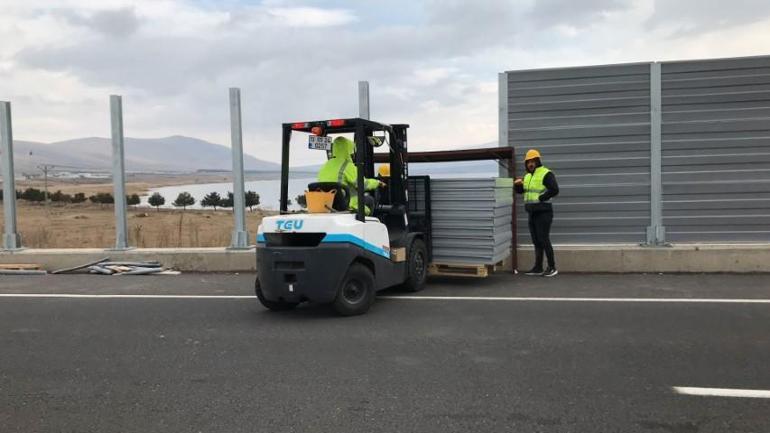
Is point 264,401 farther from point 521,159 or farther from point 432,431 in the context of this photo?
point 521,159

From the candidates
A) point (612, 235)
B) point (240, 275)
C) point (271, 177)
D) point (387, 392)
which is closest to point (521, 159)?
point (612, 235)

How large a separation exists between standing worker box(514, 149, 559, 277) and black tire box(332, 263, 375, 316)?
12.1 ft

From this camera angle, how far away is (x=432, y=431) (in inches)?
154

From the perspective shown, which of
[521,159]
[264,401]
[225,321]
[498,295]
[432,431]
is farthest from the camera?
[521,159]

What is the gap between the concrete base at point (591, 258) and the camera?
992cm

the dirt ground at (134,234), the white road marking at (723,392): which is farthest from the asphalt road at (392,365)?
the dirt ground at (134,234)

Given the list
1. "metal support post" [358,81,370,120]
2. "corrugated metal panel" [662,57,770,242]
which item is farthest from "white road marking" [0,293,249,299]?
"corrugated metal panel" [662,57,770,242]

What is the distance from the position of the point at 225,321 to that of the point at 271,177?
8.92 ft

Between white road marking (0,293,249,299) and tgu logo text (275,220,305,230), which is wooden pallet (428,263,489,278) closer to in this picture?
white road marking (0,293,249,299)

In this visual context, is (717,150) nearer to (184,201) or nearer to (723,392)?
(723,392)

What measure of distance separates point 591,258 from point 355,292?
15.8 feet

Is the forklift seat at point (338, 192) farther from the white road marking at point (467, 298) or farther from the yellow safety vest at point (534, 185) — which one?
the yellow safety vest at point (534, 185)

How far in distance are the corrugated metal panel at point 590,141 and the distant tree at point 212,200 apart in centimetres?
4132

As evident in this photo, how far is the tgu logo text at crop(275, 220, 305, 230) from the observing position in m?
7.21
